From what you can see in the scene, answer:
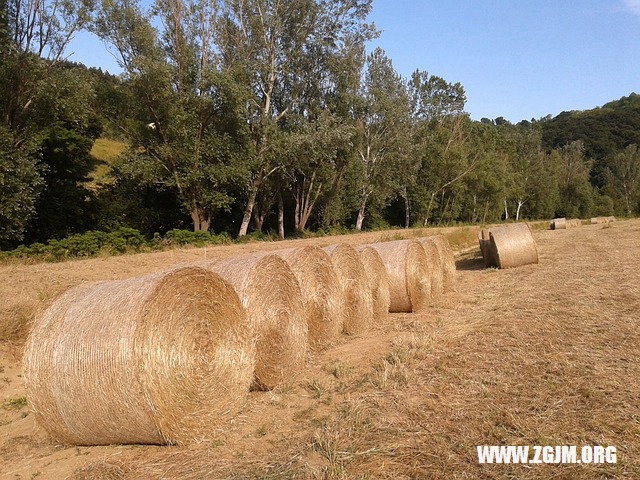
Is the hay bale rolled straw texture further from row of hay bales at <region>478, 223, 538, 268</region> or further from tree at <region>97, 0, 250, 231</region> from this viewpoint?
tree at <region>97, 0, 250, 231</region>

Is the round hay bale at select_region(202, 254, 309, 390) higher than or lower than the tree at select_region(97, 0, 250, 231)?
lower

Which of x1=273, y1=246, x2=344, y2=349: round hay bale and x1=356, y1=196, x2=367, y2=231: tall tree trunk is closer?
x1=273, y1=246, x2=344, y2=349: round hay bale

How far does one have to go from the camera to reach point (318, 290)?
7754mm

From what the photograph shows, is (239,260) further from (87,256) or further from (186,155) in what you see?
(186,155)

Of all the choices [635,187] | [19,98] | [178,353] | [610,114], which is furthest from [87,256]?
[610,114]

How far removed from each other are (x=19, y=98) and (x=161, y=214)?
11084mm

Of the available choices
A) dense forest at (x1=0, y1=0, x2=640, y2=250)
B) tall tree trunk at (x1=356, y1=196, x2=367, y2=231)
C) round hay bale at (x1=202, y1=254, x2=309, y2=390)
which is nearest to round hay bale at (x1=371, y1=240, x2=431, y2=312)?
round hay bale at (x1=202, y1=254, x2=309, y2=390)

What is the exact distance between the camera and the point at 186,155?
24641 mm

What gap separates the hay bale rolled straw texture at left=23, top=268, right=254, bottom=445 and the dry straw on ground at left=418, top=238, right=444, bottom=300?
714 centimetres

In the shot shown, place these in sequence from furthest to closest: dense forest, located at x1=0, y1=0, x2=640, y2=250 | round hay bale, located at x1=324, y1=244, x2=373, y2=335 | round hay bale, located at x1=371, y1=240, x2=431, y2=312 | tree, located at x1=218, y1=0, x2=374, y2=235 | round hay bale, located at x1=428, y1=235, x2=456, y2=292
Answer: tree, located at x1=218, y1=0, x2=374, y2=235 → dense forest, located at x1=0, y1=0, x2=640, y2=250 → round hay bale, located at x1=428, y1=235, x2=456, y2=292 → round hay bale, located at x1=371, y1=240, x2=431, y2=312 → round hay bale, located at x1=324, y1=244, x2=373, y2=335

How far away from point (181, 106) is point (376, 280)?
744 inches

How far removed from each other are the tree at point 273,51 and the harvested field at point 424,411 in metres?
21.7

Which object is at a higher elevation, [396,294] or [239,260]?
[239,260]

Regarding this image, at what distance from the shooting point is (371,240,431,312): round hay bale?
989 centimetres
